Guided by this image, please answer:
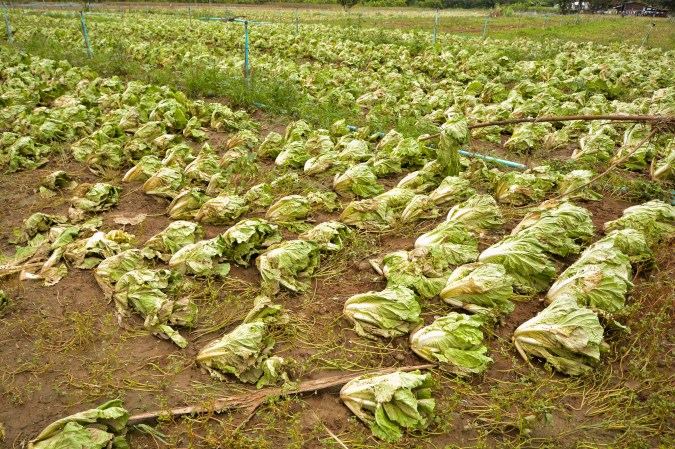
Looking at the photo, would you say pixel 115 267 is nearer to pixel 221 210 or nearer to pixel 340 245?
pixel 221 210

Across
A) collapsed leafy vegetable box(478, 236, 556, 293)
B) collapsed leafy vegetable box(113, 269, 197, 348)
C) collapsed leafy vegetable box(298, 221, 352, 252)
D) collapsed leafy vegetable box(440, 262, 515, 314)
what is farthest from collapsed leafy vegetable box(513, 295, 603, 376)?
collapsed leafy vegetable box(113, 269, 197, 348)

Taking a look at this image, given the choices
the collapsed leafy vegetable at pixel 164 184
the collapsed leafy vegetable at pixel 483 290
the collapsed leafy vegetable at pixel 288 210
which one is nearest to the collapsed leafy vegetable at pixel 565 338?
the collapsed leafy vegetable at pixel 483 290

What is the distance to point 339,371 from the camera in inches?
164

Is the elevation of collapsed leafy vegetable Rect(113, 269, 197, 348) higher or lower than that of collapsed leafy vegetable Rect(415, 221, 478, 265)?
lower

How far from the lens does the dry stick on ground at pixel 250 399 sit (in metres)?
3.61

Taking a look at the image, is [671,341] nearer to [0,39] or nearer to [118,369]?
[118,369]

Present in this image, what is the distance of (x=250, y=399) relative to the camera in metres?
3.82

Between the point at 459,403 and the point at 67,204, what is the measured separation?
21.7 ft

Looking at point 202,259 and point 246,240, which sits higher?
point 246,240

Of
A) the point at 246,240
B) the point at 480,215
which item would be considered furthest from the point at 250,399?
the point at 480,215

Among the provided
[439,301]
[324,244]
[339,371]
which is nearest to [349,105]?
[324,244]

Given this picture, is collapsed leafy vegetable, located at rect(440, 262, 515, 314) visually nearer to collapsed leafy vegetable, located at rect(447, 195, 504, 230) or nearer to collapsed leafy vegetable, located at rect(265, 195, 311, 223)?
collapsed leafy vegetable, located at rect(447, 195, 504, 230)

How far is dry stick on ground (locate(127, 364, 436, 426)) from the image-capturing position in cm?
361

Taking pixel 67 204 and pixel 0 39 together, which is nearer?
pixel 67 204
